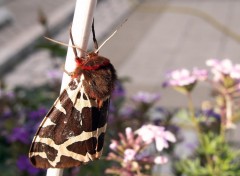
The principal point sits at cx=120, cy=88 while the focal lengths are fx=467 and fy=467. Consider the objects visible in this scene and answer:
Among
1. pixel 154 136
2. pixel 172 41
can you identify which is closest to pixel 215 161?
pixel 154 136


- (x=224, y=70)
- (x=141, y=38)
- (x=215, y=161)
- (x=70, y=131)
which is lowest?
(x=215, y=161)

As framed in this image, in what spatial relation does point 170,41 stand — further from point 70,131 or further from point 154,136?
point 70,131

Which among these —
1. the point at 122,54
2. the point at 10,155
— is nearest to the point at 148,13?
the point at 122,54

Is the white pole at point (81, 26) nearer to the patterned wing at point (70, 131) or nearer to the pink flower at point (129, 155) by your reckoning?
the patterned wing at point (70, 131)

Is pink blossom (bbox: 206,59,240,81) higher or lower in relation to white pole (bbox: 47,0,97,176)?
Answer: lower

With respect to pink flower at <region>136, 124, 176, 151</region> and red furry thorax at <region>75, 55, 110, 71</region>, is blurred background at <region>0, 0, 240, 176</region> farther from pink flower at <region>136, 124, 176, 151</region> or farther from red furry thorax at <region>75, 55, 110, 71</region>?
red furry thorax at <region>75, 55, 110, 71</region>

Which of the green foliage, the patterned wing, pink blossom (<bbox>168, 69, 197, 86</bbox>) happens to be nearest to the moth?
the patterned wing
